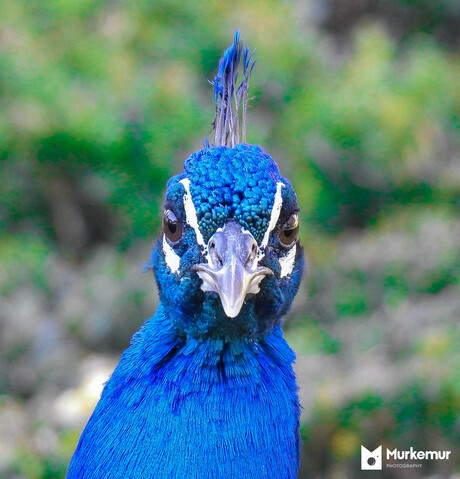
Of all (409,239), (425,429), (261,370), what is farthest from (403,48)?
(261,370)

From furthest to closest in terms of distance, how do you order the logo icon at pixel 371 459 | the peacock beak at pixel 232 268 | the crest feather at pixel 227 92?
the logo icon at pixel 371 459 < the crest feather at pixel 227 92 < the peacock beak at pixel 232 268

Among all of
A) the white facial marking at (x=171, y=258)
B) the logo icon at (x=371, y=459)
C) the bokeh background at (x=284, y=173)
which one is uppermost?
the bokeh background at (x=284, y=173)

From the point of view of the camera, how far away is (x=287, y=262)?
1377 millimetres

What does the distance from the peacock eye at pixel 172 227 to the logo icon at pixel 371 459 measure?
1.36m

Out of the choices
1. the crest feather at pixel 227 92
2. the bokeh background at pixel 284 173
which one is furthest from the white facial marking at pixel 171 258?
the bokeh background at pixel 284 173

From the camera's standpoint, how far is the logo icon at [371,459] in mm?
2404

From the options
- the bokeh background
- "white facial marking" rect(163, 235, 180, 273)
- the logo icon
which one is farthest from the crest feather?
the logo icon

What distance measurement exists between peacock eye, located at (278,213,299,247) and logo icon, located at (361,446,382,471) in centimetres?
126

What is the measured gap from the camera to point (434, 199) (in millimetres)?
3656

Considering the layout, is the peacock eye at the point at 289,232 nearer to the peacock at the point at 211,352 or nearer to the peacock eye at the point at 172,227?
the peacock at the point at 211,352

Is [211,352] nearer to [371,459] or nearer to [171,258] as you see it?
[171,258]

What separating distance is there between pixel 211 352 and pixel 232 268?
23 centimetres
